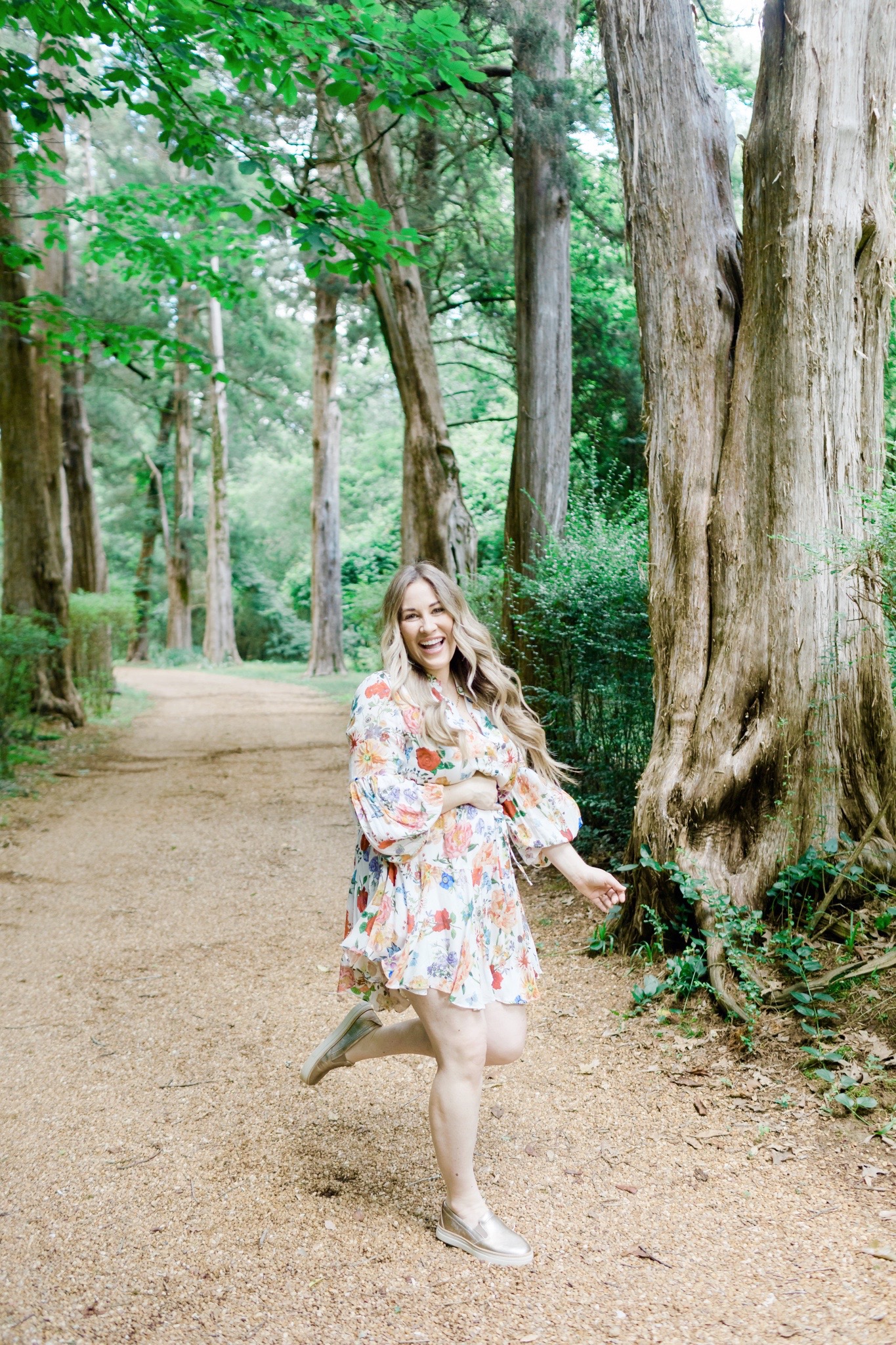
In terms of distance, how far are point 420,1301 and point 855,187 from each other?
14.0 ft

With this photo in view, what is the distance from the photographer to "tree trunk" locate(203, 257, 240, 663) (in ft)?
80.4

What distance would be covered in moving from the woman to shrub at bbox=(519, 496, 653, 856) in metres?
2.47

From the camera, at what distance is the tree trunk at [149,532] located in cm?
2861

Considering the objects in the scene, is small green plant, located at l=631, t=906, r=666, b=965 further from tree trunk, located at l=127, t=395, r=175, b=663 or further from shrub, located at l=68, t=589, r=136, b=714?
tree trunk, located at l=127, t=395, r=175, b=663

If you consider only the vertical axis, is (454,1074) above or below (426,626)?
below

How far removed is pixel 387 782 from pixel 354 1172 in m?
1.37

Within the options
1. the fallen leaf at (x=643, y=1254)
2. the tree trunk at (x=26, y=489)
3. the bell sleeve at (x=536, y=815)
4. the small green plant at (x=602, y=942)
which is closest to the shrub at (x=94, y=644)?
the tree trunk at (x=26, y=489)

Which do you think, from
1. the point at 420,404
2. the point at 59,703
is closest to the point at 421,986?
the point at 420,404

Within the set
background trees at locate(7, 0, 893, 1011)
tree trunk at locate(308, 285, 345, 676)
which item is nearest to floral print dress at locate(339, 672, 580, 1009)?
background trees at locate(7, 0, 893, 1011)

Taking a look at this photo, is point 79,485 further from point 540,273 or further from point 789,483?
point 789,483

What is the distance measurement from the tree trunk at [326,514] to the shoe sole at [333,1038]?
17.6 metres

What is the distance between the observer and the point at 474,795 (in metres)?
2.68

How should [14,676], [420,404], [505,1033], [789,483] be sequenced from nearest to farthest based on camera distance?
[505,1033] < [789,483] < [14,676] < [420,404]

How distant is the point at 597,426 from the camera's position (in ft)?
39.0
